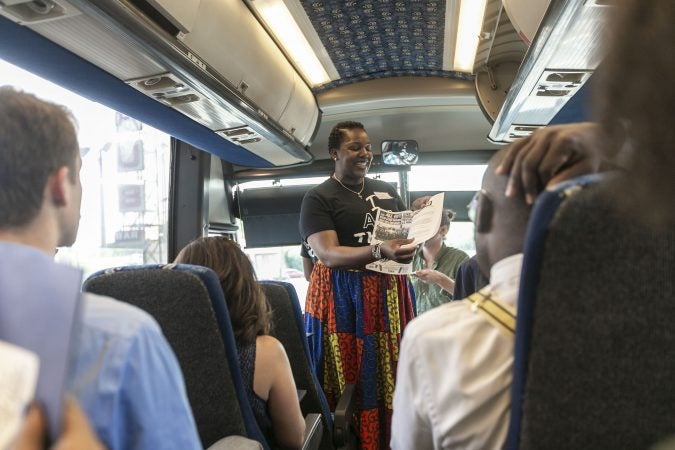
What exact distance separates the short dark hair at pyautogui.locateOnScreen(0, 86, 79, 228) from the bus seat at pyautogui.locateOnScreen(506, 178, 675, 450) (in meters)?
0.75

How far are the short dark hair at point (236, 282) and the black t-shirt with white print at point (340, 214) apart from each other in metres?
0.73

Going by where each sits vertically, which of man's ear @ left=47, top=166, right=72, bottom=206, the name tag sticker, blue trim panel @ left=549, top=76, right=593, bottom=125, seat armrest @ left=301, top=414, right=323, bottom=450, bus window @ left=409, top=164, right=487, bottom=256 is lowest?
seat armrest @ left=301, top=414, right=323, bottom=450

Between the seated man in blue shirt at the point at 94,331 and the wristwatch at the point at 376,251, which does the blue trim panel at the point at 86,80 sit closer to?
the seated man in blue shirt at the point at 94,331

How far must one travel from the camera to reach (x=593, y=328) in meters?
0.60

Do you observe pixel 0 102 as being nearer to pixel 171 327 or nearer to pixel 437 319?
pixel 171 327

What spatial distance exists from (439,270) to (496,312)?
292 centimetres

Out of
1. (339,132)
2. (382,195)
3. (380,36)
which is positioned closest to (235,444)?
(382,195)

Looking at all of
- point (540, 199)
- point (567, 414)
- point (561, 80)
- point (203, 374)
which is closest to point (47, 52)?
point (203, 374)

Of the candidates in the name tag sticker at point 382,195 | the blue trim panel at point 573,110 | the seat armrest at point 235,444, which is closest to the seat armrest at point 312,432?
the seat armrest at point 235,444

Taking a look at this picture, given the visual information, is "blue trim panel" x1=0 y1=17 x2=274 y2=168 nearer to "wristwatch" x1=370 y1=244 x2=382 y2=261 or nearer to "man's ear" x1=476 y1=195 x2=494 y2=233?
"wristwatch" x1=370 y1=244 x2=382 y2=261

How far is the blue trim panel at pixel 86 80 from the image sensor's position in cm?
180

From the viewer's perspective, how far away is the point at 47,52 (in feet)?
6.31

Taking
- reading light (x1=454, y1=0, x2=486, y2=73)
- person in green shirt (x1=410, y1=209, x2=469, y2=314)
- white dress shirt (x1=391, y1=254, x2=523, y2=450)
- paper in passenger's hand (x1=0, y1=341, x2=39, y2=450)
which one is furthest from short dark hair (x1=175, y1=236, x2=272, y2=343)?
reading light (x1=454, y1=0, x2=486, y2=73)

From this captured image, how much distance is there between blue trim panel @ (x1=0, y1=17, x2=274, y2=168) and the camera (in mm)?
1802
